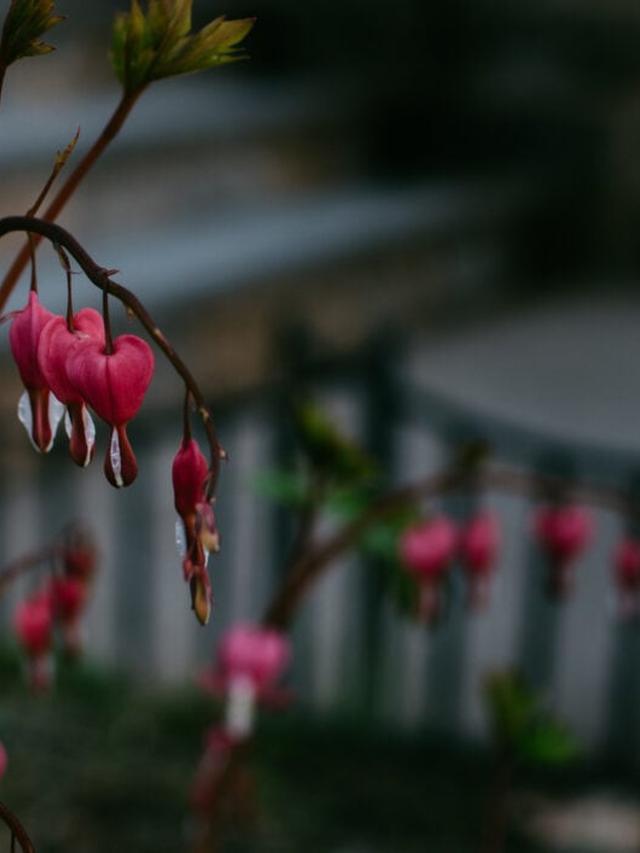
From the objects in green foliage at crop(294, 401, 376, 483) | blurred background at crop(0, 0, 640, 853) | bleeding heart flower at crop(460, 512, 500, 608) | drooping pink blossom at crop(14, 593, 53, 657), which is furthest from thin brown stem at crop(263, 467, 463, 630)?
blurred background at crop(0, 0, 640, 853)

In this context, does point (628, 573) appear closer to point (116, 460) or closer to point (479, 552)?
point (479, 552)

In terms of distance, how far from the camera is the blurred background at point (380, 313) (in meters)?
2.56

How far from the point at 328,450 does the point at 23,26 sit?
455mm

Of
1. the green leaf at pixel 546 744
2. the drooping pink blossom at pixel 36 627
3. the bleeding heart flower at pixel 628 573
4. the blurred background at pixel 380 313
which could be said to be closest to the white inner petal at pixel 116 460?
the drooping pink blossom at pixel 36 627

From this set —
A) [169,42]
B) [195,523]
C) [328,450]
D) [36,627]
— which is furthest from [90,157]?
[36,627]

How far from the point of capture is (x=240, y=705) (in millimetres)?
1100

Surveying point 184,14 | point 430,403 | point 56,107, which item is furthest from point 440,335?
point 184,14

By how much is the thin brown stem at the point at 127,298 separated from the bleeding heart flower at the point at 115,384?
0.06 ft

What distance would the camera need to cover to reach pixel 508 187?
5594 millimetres

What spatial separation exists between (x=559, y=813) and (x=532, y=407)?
271 centimetres

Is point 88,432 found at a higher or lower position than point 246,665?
higher

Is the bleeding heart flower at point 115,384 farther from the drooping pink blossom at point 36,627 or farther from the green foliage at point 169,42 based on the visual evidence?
the drooping pink blossom at point 36,627

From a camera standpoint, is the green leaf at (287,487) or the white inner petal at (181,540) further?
the green leaf at (287,487)

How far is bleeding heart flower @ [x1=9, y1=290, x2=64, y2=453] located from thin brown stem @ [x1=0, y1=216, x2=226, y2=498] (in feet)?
0.09
